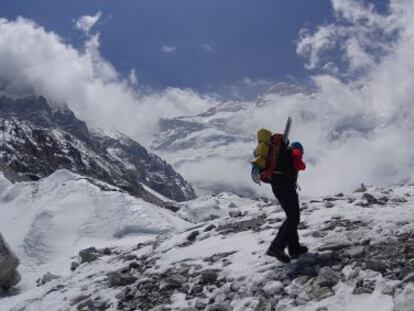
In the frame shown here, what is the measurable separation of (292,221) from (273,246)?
0.68 metres

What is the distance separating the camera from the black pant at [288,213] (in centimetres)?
1248

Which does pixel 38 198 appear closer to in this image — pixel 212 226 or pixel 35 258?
pixel 35 258

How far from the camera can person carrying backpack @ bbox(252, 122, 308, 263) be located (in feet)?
40.9

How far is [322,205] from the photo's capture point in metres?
18.7

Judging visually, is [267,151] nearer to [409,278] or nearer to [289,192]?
[289,192]

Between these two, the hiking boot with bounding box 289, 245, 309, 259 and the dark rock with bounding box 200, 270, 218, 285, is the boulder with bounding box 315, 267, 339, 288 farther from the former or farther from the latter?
the dark rock with bounding box 200, 270, 218, 285

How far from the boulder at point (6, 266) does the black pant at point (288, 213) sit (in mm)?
11052

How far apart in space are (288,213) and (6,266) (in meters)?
11.4

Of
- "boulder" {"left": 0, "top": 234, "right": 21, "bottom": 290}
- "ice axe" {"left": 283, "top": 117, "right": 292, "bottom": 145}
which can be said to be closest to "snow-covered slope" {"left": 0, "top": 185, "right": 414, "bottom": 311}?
"boulder" {"left": 0, "top": 234, "right": 21, "bottom": 290}

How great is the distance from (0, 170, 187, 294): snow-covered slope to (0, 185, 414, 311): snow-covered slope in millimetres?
8500

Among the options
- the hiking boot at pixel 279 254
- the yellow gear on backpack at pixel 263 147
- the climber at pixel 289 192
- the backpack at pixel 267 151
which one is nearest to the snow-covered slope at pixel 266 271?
the hiking boot at pixel 279 254

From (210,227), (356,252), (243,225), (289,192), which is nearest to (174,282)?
(289,192)

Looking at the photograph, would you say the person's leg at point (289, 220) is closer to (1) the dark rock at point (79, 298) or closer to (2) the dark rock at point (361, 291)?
(2) the dark rock at point (361, 291)

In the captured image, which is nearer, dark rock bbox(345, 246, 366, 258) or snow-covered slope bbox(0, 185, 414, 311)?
snow-covered slope bbox(0, 185, 414, 311)
